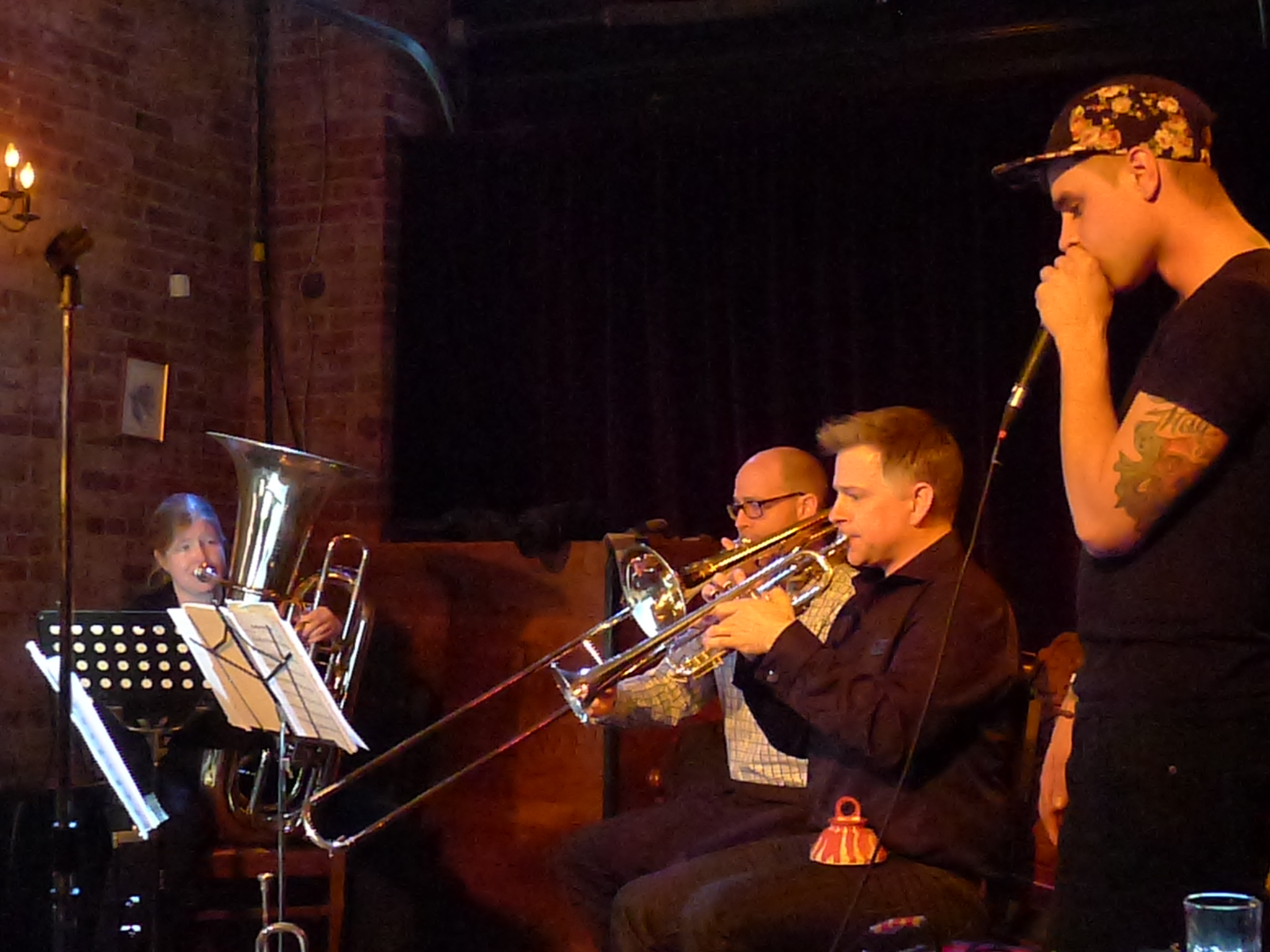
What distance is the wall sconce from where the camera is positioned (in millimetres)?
5035

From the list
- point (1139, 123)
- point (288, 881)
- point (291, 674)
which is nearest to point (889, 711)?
point (1139, 123)

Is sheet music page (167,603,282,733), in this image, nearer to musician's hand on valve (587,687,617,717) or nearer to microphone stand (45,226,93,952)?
microphone stand (45,226,93,952)

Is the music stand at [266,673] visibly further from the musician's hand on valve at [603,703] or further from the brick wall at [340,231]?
the brick wall at [340,231]

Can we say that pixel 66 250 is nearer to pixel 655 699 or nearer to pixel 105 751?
pixel 105 751

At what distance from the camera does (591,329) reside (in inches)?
231

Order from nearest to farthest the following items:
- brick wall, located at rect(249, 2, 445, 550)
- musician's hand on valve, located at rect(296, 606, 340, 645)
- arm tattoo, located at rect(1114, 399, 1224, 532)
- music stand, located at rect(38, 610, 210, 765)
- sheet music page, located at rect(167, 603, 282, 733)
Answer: arm tattoo, located at rect(1114, 399, 1224, 532)
sheet music page, located at rect(167, 603, 282, 733)
music stand, located at rect(38, 610, 210, 765)
musician's hand on valve, located at rect(296, 606, 340, 645)
brick wall, located at rect(249, 2, 445, 550)

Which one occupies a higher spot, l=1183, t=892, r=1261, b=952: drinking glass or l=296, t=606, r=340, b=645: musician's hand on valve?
l=296, t=606, r=340, b=645: musician's hand on valve

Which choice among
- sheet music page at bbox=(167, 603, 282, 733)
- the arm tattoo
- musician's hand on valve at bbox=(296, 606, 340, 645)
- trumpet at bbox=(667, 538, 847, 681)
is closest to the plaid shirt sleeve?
trumpet at bbox=(667, 538, 847, 681)

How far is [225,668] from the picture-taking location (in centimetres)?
380

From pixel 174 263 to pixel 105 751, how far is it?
8.18 ft

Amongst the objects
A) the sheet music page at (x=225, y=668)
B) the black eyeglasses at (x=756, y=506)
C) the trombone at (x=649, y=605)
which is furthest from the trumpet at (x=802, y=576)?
the sheet music page at (x=225, y=668)

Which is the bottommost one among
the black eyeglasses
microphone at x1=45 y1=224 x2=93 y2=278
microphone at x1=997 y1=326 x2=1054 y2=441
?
the black eyeglasses

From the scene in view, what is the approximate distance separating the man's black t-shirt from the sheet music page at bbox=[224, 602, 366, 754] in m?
2.09

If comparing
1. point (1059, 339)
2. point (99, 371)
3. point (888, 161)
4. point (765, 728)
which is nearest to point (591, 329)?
point (888, 161)
